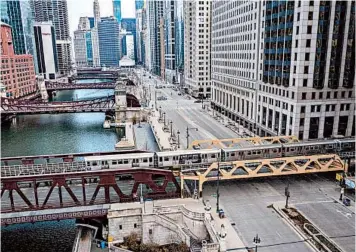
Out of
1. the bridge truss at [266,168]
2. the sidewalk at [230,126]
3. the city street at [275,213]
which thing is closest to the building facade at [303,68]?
the sidewalk at [230,126]

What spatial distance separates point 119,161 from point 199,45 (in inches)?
5052

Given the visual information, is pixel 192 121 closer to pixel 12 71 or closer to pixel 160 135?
pixel 160 135

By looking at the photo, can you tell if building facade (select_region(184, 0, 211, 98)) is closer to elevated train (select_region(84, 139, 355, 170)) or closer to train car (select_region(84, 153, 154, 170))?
elevated train (select_region(84, 139, 355, 170))

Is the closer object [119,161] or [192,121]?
[119,161]

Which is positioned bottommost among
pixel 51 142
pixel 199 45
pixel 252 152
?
pixel 51 142

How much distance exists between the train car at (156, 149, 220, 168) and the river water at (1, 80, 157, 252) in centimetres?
1705

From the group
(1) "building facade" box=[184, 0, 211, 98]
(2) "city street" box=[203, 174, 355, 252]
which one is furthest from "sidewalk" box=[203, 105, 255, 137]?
(2) "city street" box=[203, 174, 355, 252]

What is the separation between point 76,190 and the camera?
164 ft

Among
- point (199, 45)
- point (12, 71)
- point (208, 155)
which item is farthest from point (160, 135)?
point (12, 71)

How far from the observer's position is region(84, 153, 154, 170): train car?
159 feet

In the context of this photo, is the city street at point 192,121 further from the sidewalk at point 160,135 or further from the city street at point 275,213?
the city street at point 275,213

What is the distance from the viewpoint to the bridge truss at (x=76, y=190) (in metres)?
43.9

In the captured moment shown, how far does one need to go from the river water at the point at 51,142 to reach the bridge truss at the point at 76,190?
178 inches

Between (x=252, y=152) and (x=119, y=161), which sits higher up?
(x=119, y=161)
